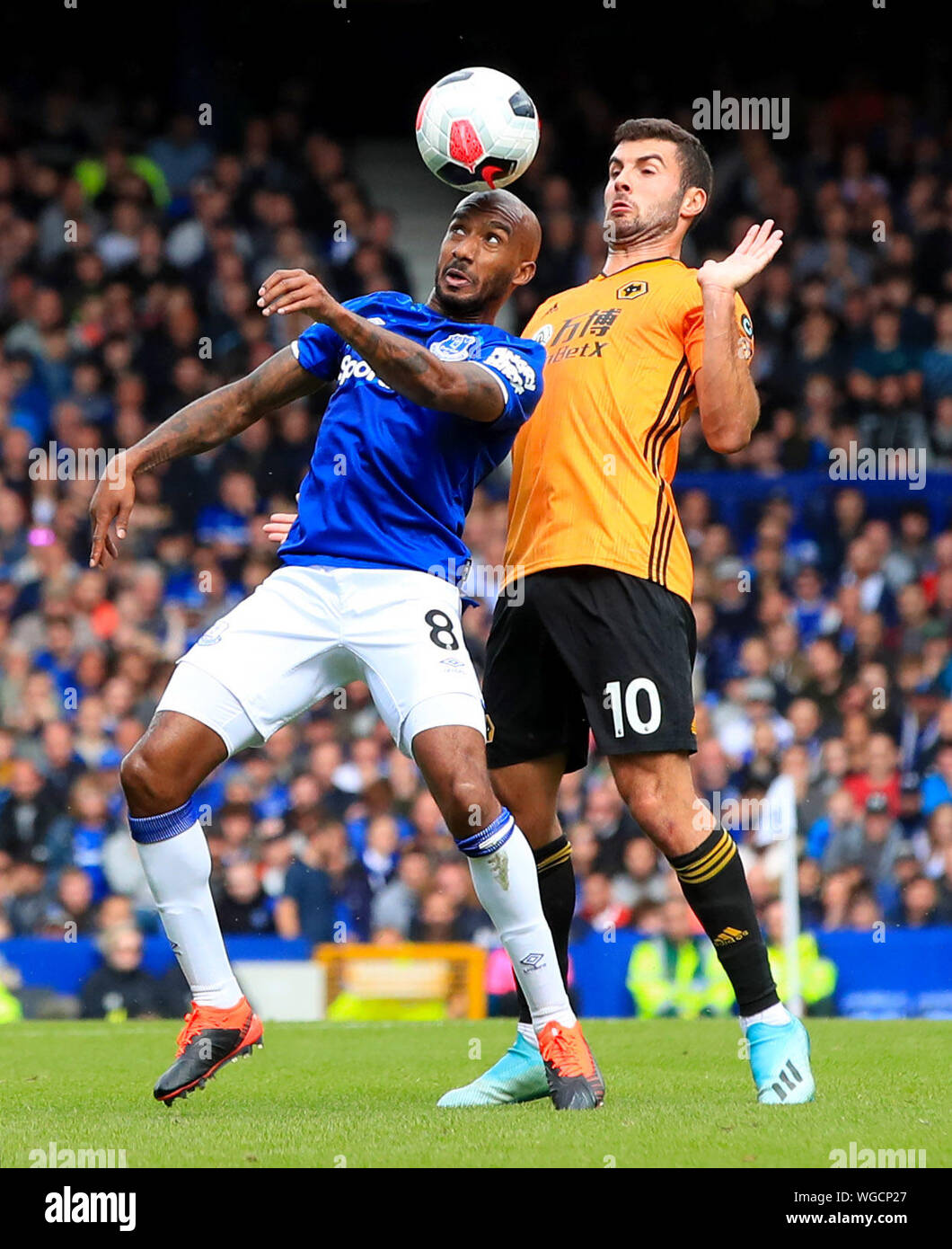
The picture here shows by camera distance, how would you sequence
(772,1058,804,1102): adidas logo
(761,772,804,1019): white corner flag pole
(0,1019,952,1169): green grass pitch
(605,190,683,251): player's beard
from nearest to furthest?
(0,1019,952,1169): green grass pitch, (772,1058,804,1102): adidas logo, (605,190,683,251): player's beard, (761,772,804,1019): white corner flag pole

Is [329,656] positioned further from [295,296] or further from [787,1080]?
[787,1080]

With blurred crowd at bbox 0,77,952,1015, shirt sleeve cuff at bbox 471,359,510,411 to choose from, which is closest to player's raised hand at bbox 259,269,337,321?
shirt sleeve cuff at bbox 471,359,510,411

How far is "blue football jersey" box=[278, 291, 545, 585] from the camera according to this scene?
4527mm

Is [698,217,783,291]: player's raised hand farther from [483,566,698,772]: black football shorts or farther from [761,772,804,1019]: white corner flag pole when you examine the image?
[761,772,804,1019]: white corner flag pole

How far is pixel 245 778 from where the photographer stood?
1077cm

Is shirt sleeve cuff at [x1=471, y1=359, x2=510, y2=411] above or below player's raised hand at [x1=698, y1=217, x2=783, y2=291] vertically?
below

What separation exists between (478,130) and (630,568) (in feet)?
4.22

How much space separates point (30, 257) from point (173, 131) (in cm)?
177

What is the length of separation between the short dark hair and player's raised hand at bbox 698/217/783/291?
0.27m

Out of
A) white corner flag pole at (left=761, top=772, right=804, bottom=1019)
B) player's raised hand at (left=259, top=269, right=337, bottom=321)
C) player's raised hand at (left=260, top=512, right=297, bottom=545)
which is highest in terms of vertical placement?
player's raised hand at (left=259, top=269, right=337, bottom=321)

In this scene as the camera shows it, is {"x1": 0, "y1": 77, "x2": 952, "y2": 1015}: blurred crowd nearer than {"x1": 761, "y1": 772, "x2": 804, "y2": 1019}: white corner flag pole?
No

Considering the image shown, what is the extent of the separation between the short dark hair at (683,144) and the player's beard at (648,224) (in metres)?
0.07

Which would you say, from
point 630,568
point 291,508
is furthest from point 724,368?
point 291,508

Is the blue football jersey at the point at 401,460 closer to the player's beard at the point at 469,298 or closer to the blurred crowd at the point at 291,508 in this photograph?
the player's beard at the point at 469,298
